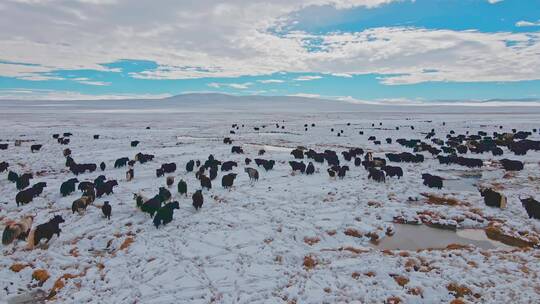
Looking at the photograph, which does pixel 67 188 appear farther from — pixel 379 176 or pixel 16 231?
pixel 379 176

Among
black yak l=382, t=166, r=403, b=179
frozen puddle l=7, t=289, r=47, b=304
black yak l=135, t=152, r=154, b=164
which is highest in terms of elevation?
black yak l=382, t=166, r=403, b=179

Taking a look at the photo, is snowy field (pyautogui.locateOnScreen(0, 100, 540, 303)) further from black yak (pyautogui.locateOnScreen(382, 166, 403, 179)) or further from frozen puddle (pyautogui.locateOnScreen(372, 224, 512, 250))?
black yak (pyautogui.locateOnScreen(382, 166, 403, 179))

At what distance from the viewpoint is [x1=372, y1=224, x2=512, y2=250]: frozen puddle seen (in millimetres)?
9613

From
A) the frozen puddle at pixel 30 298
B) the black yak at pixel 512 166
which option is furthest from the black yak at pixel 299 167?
the frozen puddle at pixel 30 298

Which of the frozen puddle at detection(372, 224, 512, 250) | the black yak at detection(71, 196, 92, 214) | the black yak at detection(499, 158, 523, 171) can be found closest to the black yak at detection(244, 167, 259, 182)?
the black yak at detection(71, 196, 92, 214)

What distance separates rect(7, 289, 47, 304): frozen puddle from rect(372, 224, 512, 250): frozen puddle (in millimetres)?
7249

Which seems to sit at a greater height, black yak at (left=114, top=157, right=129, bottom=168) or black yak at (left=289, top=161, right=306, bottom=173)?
black yak at (left=289, top=161, right=306, bottom=173)

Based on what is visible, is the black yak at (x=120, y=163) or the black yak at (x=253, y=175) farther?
the black yak at (x=120, y=163)

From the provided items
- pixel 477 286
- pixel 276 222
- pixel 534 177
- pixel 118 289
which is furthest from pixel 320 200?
pixel 534 177

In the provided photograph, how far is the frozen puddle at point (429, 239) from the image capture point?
31.5 feet

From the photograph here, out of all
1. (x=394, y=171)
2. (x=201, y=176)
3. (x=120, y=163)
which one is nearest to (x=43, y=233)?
(x=201, y=176)

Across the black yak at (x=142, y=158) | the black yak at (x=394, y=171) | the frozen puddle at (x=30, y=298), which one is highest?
the black yak at (x=394, y=171)

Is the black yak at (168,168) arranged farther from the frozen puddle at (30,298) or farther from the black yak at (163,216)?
the frozen puddle at (30,298)

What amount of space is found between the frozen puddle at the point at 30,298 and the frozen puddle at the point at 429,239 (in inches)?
285
